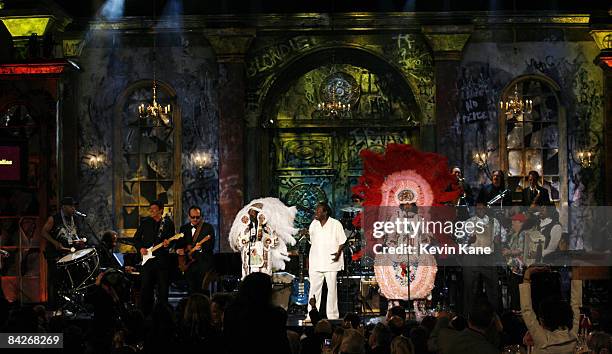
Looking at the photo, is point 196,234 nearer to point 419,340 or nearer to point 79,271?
point 79,271

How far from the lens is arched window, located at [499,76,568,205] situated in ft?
75.9

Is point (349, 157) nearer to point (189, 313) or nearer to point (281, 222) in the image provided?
point (281, 222)

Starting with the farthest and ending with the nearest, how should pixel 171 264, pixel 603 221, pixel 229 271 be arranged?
pixel 603 221
pixel 229 271
pixel 171 264

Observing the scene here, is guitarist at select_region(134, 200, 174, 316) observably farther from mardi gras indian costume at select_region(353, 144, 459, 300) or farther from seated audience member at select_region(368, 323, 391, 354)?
seated audience member at select_region(368, 323, 391, 354)

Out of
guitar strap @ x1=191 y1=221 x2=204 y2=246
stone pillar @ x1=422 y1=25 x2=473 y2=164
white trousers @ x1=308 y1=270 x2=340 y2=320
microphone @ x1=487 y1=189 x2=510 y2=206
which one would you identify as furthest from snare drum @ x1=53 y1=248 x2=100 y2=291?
stone pillar @ x1=422 y1=25 x2=473 y2=164

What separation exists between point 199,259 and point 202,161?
5.87 meters

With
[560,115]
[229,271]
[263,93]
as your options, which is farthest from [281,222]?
[560,115]

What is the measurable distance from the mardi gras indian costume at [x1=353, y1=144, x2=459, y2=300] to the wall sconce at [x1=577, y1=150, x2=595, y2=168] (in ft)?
22.2

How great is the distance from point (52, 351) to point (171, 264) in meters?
7.67

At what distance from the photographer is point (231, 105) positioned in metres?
22.9

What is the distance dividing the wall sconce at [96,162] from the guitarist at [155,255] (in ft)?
21.0

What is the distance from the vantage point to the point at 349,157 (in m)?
24.1

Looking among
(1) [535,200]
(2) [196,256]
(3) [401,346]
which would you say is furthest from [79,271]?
(3) [401,346]

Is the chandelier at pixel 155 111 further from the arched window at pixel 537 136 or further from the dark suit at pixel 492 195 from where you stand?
the arched window at pixel 537 136
